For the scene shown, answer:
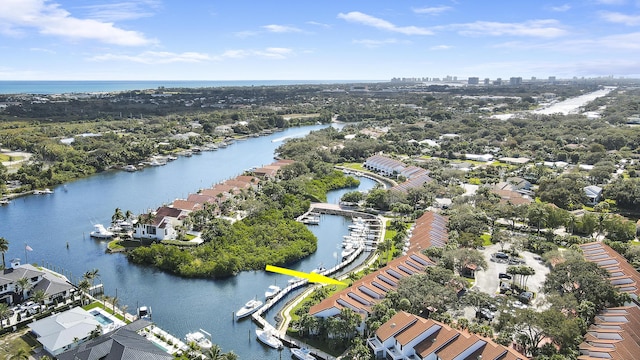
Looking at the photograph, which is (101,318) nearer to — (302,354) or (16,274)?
(16,274)

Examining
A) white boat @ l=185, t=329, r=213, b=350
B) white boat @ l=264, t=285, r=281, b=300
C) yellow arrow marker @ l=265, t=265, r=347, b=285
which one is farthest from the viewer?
yellow arrow marker @ l=265, t=265, r=347, b=285

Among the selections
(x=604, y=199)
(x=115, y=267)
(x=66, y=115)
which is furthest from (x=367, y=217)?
(x=66, y=115)

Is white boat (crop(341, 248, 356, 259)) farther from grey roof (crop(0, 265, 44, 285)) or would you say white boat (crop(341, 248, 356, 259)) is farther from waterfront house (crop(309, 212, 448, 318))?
grey roof (crop(0, 265, 44, 285))

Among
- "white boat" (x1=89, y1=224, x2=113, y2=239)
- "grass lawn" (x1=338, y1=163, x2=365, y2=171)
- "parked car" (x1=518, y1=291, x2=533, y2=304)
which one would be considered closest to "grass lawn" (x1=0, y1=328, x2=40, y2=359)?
"white boat" (x1=89, y1=224, x2=113, y2=239)

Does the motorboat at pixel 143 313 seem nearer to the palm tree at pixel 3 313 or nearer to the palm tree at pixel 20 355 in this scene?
the palm tree at pixel 20 355

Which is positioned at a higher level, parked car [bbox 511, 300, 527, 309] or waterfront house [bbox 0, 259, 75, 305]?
waterfront house [bbox 0, 259, 75, 305]

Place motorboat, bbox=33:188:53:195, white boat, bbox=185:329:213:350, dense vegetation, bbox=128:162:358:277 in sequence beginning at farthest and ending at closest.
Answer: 1. motorboat, bbox=33:188:53:195
2. dense vegetation, bbox=128:162:358:277
3. white boat, bbox=185:329:213:350
